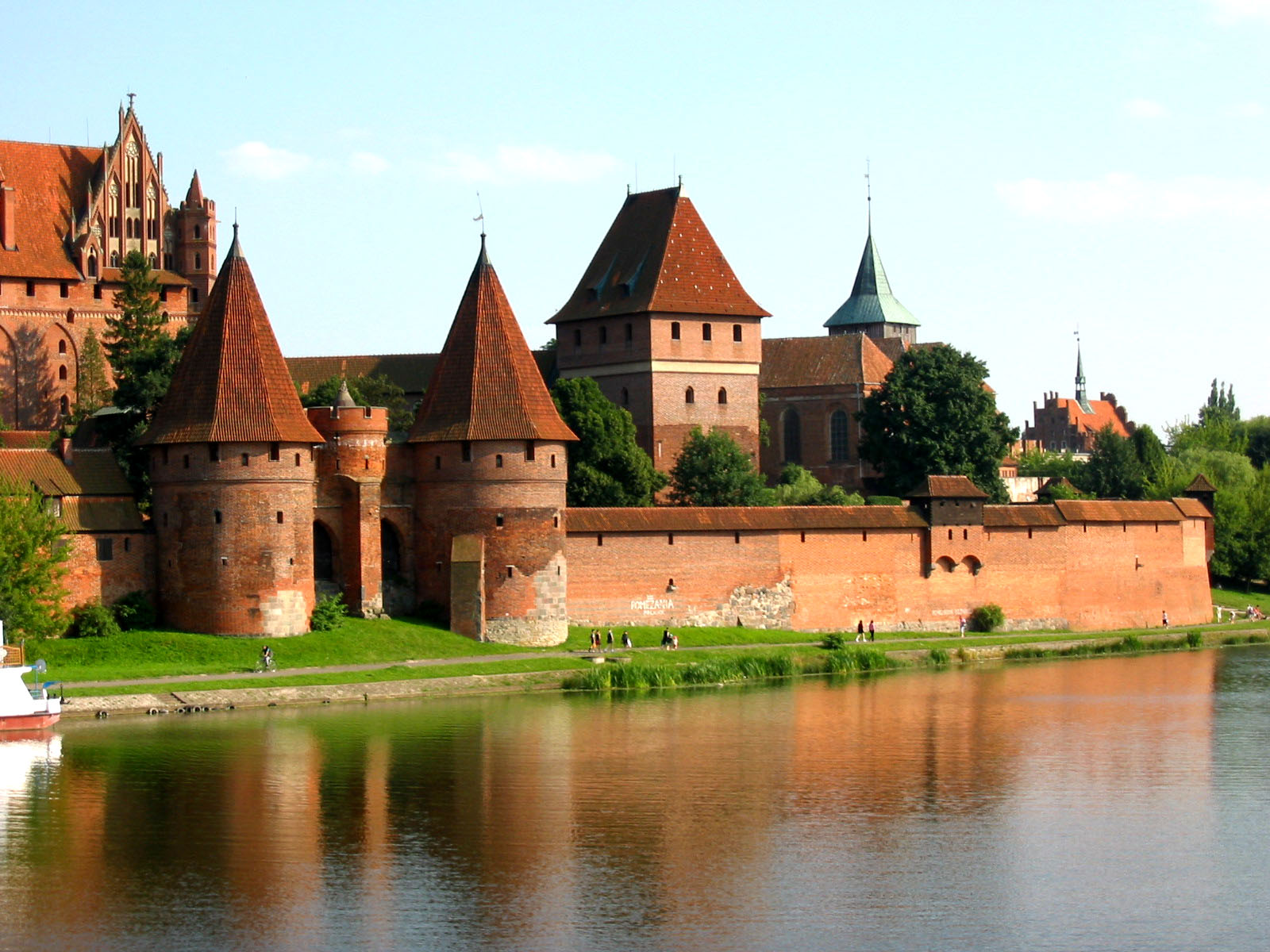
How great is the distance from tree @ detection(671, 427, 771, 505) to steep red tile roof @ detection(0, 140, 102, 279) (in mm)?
20806

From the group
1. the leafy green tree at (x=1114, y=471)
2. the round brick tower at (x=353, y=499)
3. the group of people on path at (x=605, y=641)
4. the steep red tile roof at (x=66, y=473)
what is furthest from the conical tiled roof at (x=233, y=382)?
the leafy green tree at (x=1114, y=471)

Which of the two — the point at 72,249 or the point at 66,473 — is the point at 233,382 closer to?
the point at 66,473

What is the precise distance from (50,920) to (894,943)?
9145 mm

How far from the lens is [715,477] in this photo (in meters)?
59.7

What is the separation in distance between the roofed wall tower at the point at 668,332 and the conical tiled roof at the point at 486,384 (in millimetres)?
17179

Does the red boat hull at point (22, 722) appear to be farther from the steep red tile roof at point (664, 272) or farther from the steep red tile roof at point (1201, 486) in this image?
the steep red tile roof at point (1201, 486)

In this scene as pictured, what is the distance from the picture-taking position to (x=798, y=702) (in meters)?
41.3

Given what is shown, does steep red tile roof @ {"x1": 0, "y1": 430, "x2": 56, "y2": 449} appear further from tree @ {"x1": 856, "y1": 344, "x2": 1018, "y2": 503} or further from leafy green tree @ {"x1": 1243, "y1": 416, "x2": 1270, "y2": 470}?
leafy green tree @ {"x1": 1243, "y1": 416, "x2": 1270, "y2": 470}

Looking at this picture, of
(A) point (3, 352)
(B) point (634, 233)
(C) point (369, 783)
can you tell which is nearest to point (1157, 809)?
(C) point (369, 783)

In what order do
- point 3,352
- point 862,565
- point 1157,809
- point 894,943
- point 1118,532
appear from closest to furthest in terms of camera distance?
point 894,943 < point 1157,809 < point 862,565 < point 1118,532 < point 3,352

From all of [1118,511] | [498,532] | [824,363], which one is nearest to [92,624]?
[498,532]

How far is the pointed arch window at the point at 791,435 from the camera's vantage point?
77.6 meters

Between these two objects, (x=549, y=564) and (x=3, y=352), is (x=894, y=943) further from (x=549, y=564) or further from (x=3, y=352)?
(x=3, y=352)

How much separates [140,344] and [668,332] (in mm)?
15631
